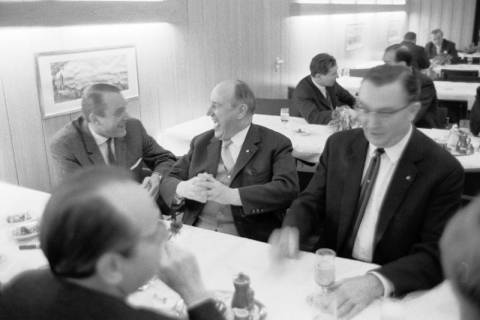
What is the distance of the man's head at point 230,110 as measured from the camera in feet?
9.44

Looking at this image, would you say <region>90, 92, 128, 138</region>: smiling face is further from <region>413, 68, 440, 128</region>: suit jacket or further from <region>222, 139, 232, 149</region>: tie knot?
<region>413, 68, 440, 128</region>: suit jacket

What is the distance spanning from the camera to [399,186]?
6.99ft

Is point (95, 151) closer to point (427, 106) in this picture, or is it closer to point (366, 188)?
point (366, 188)

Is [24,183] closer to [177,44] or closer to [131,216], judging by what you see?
[177,44]

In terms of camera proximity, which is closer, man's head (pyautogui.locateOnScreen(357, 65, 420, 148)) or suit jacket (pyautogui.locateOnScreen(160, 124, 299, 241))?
man's head (pyautogui.locateOnScreen(357, 65, 420, 148))

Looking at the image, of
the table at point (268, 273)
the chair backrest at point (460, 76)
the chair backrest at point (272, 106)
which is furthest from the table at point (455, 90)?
the table at point (268, 273)

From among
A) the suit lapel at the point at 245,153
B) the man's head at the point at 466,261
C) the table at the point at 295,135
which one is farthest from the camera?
the table at the point at 295,135

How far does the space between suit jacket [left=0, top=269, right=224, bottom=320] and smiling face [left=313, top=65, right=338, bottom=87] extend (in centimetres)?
445

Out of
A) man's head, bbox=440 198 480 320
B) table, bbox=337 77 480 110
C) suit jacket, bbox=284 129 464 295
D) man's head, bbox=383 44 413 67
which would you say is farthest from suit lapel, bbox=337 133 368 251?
table, bbox=337 77 480 110

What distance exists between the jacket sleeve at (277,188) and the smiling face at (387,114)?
65 centimetres

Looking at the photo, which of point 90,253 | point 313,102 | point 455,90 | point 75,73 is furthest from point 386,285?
point 455,90

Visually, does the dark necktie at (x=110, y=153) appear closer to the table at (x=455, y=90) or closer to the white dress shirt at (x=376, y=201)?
the white dress shirt at (x=376, y=201)

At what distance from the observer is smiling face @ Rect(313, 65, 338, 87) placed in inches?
205

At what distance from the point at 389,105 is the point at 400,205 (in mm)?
435
